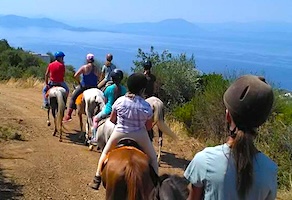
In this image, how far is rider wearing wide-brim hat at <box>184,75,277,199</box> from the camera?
2.68 metres

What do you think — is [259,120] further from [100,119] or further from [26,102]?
[26,102]

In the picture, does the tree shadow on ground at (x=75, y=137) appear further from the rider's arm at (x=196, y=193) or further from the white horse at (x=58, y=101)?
the rider's arm at (x=196, y=193)

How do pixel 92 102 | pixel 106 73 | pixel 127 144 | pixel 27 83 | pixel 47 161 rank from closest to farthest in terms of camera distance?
1. pixel 127 144
2. pixel 47 161
3. pixel 92 102
4. pixel 106 73
5. pixel 27 83

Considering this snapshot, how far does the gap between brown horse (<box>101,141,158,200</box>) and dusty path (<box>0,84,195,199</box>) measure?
270 cm

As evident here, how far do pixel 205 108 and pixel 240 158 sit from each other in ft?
40.3

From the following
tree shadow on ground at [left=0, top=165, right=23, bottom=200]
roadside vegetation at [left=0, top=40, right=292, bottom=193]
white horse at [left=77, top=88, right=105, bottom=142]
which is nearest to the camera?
tree shadow on ground at [left=0, top=165, right=23, bottom=200]

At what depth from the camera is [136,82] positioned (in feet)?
23.2

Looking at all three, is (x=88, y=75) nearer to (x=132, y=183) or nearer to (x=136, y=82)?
(x=136, y=82)

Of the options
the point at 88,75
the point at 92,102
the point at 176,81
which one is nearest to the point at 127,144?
the point at 92,102

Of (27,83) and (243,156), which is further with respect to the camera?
(27,83)

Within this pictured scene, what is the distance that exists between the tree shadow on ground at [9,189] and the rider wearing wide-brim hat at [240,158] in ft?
20.3

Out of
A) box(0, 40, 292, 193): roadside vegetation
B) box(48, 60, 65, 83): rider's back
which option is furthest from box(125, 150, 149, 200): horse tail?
box(48, 60, 65, 83): rider's back

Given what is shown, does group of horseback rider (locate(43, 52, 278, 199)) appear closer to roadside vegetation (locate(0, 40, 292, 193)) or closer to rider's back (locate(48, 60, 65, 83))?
roadside vegetation (locate(0, 40, 292, 193))

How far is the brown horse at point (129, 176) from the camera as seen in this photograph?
20.4 feet
